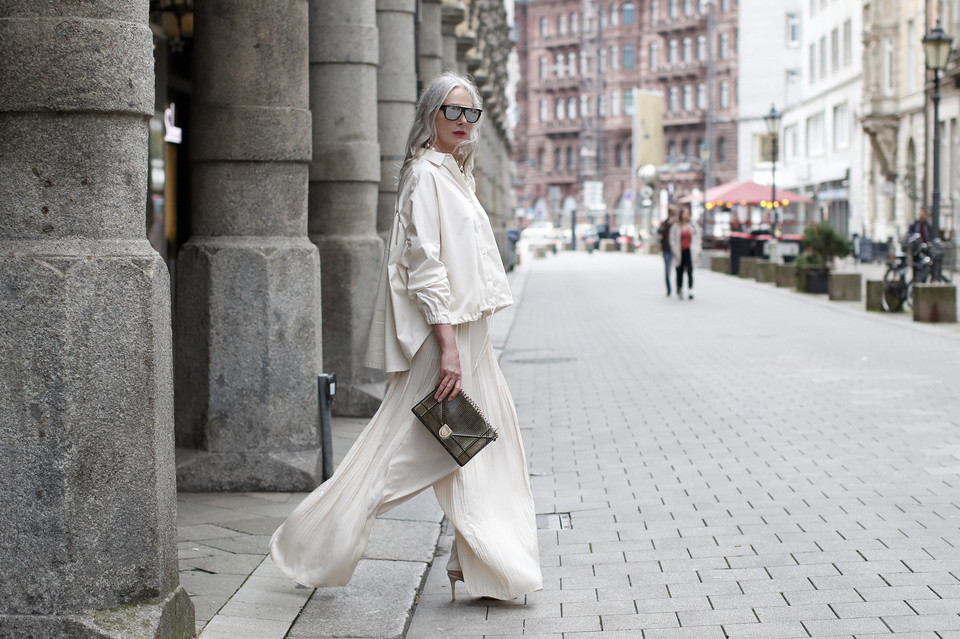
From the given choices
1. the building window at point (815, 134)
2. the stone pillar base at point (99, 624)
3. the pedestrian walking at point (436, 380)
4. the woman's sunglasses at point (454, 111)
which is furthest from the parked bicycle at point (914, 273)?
the building window at point (815, 134)

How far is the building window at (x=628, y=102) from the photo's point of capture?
118 metres

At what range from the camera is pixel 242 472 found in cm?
716

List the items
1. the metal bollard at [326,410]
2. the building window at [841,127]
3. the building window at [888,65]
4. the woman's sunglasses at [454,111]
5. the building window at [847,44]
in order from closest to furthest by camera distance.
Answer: the woman's sunglasses at [454,111] → the metal bollard at [326,410] → the building window at [888,65] → the building window at [847,44] → the building window at [841,127]

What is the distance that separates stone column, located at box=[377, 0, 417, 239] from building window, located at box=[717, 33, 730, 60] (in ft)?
316

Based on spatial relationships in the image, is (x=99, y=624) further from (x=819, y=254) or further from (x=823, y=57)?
(x=823, y=57)

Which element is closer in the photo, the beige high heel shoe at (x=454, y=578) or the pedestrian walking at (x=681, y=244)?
the beige high heel shoe at (x=454, y=578)

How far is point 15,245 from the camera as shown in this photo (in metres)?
3.94

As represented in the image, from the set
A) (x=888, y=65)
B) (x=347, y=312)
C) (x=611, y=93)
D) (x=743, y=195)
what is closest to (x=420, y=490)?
(x=347, y=312)

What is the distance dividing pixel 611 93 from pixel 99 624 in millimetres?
117546

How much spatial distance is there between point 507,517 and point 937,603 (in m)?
1.50

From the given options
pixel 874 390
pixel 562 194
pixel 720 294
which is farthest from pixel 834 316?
pixel 562 194

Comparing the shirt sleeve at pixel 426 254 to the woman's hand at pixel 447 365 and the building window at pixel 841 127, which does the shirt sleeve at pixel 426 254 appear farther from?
the building window at pixel 841 127

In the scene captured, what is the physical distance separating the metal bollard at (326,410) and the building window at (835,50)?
186ft

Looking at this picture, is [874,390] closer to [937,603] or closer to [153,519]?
[937,603]
